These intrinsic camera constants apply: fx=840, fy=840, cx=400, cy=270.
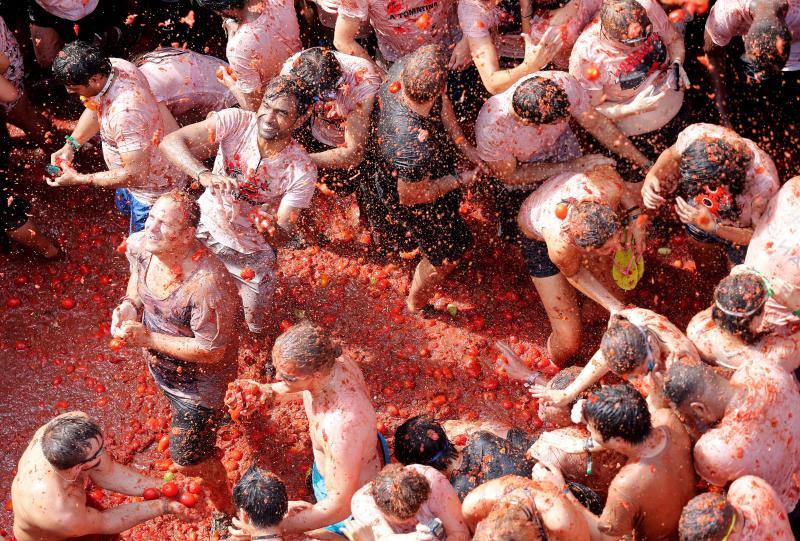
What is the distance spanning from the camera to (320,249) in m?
7.25

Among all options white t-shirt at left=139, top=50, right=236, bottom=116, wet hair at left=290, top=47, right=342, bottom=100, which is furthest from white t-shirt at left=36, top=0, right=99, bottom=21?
wet hair at left=290, top=47, right=342, bottom=100

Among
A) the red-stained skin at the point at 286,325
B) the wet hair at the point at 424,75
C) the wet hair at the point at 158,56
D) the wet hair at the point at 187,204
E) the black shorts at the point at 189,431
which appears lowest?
the red-stained skin at the point at 286,325

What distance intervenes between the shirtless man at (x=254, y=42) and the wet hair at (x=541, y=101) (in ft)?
6.10

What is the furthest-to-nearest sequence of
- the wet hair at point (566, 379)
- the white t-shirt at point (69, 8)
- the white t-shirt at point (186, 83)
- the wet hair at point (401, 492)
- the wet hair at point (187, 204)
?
the white t-shirt at point (69, 8), the white t-shirt at point (186, 83), the wet hair at point (566, 379), the wet hair at point (187, 204), the wet hair at point (401, 492)

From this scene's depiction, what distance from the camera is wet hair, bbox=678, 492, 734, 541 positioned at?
3.86m

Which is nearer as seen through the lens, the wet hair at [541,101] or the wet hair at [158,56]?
the wet hair at [541,101]

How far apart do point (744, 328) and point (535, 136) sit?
1.84 meters

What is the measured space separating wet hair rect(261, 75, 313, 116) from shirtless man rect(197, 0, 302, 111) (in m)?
0.58

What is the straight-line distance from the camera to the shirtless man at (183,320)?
5.14 metres

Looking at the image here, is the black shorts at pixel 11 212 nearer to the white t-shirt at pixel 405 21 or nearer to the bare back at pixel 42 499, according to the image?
the bare back at pixel 42 499

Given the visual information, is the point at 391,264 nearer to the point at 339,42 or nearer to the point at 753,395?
the point at 339,42

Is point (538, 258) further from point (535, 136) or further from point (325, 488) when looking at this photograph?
point (325, 488)

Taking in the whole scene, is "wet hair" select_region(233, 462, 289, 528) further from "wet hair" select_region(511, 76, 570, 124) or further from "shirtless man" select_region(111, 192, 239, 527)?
"wet hair" select_region(511, 76, 570, 124)

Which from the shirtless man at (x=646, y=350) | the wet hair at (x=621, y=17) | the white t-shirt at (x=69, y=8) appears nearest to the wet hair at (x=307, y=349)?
the shirtless man at (x=646, y=350)
